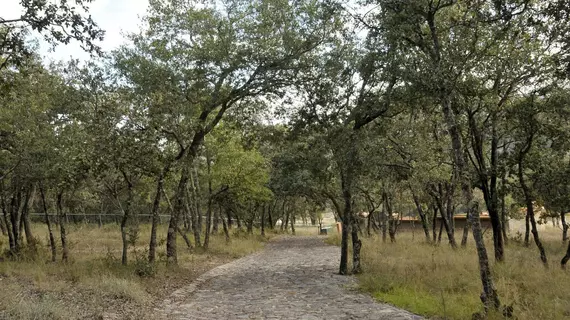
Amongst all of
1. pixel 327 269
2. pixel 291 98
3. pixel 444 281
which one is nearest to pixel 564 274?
pixel 444 281

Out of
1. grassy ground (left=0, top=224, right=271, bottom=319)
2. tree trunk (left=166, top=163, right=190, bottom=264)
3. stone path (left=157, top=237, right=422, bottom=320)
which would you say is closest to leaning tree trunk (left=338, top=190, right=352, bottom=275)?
stone path (left=157, top=237, right=422, bottom=320)

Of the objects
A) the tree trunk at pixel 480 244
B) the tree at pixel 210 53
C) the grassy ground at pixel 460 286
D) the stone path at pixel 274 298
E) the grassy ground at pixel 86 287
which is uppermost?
the tree at pixel 210 53

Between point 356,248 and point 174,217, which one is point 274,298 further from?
point 174,217

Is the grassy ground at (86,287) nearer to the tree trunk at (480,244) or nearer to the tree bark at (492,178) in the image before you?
the tree trunk at (480,244)

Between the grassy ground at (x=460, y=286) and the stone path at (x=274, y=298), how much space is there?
625 mm

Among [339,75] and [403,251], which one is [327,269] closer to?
[403,251]

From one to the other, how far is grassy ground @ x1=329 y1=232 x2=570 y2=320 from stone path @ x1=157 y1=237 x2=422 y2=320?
0.63 metres

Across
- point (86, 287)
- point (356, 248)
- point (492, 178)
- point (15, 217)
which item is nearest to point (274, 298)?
point (356, 248)

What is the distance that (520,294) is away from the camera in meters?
9.91

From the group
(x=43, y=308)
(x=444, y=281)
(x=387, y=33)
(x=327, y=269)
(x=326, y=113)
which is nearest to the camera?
(x=43, y=308)

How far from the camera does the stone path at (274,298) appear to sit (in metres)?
10.0

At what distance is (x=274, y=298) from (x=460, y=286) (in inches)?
203

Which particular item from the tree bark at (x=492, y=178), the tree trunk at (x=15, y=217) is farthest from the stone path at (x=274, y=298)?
the tree trunk at (x=15, y=217)

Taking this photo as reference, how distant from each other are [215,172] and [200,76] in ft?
37.0
